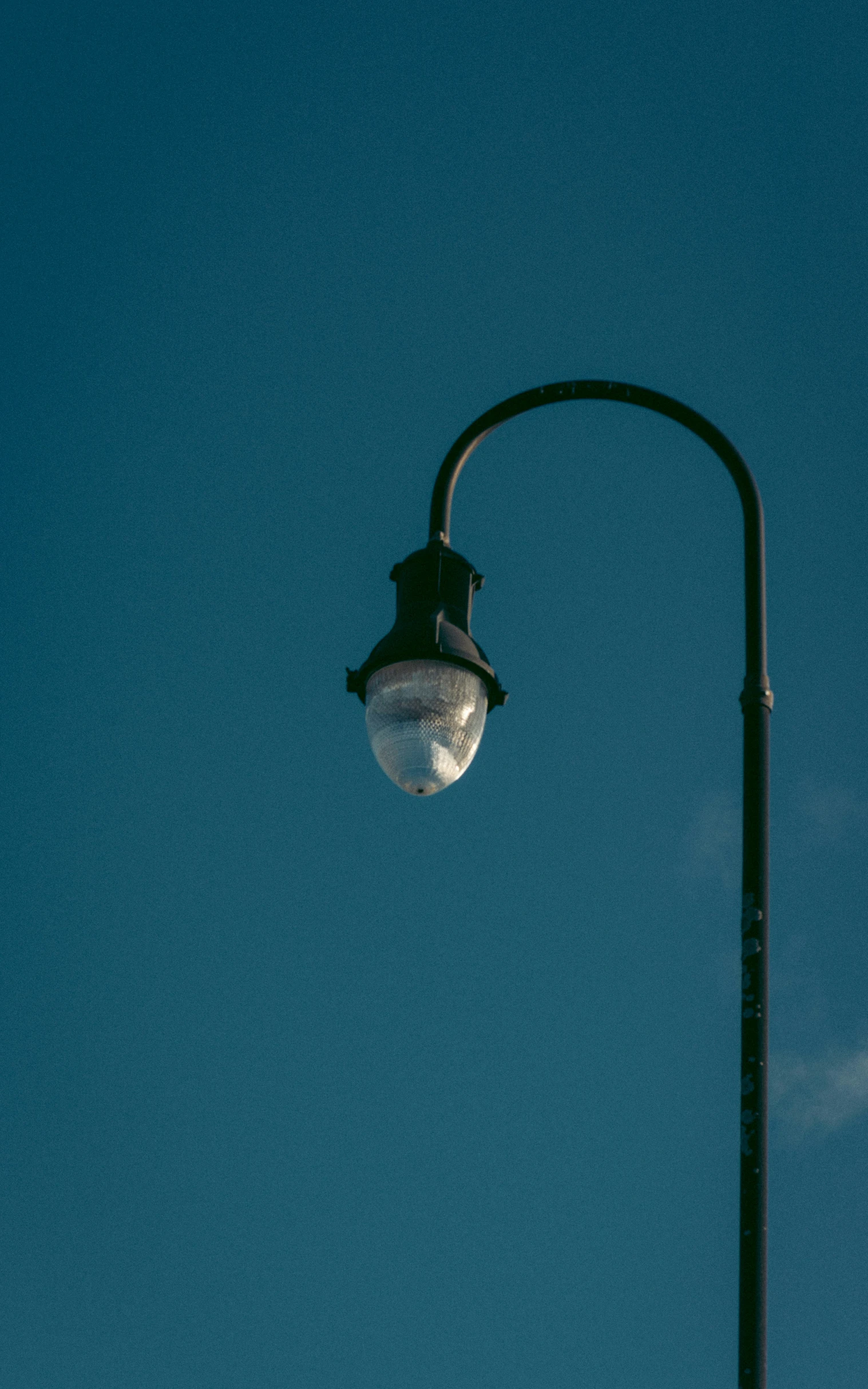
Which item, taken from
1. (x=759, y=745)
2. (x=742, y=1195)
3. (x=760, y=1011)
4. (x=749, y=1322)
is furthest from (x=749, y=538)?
(x=749, y=1322)

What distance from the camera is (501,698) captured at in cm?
727

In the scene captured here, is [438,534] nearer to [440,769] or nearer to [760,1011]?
[440,769]

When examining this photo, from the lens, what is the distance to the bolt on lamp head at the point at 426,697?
22.5 ft

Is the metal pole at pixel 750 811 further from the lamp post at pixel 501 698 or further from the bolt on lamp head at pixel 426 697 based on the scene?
the bolt on lamp head at pixel 426 697

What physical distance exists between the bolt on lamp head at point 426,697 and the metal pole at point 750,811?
2.67 ft

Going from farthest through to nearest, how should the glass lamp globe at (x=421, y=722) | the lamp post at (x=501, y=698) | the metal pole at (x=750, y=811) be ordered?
the glass lamp globe at (x=421, y=722)
the lamp post at (x=501, y=698)
the metal pole at (x=750, y=811)

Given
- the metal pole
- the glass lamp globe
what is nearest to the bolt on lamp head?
the glass lamp globe

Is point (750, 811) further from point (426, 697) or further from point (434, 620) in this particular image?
point (434, 620)

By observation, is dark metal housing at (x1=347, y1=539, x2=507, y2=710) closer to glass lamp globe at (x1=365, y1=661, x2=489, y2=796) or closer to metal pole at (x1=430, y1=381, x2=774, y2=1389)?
glass lamp globe at (x1=365, y1=661, x2=489, y2=796)

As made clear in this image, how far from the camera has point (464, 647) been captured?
23.2 ft

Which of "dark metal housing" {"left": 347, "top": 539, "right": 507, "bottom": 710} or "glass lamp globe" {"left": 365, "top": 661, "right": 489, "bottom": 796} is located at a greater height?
"dark metal housing" {"left": 347, "top": 539, "right": 507, "bottom": 710}

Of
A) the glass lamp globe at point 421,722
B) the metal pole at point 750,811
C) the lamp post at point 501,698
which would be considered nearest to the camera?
the metal pole at point 750,811

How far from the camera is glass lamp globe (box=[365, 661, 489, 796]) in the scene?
685 centimetres

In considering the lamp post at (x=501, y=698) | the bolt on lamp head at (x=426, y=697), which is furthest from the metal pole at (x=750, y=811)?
the bolt on lamp head at (x=426, y=697)
